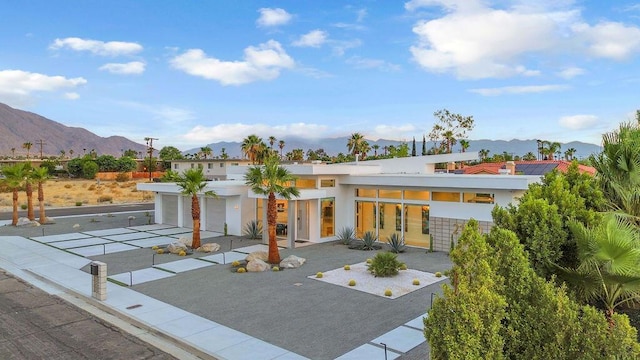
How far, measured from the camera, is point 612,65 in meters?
22.1

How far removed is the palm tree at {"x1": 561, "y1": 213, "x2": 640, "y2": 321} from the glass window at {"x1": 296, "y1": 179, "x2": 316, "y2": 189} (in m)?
18.2

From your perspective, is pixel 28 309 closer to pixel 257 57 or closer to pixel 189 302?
pixel 189 302

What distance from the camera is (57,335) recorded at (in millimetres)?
10711

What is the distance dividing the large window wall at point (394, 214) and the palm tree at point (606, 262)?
608 inches

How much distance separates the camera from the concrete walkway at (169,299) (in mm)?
9648

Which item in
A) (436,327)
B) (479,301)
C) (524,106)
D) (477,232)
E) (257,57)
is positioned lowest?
(436,327)

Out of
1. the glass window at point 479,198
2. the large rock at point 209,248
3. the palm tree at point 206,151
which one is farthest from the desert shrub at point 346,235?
the palm tree at point 206,151

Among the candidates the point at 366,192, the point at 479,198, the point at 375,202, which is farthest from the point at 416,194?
the point at 479,198

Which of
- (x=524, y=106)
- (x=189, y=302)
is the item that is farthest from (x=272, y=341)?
(x=524, y=106)

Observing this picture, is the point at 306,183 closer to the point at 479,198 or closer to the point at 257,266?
the point at 257,266

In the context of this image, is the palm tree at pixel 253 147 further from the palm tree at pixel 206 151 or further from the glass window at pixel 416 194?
the glass window at pixel 416 194

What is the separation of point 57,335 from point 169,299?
3.32m

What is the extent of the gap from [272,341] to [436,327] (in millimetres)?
5380

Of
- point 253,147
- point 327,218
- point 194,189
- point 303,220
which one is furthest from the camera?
point 253,147
